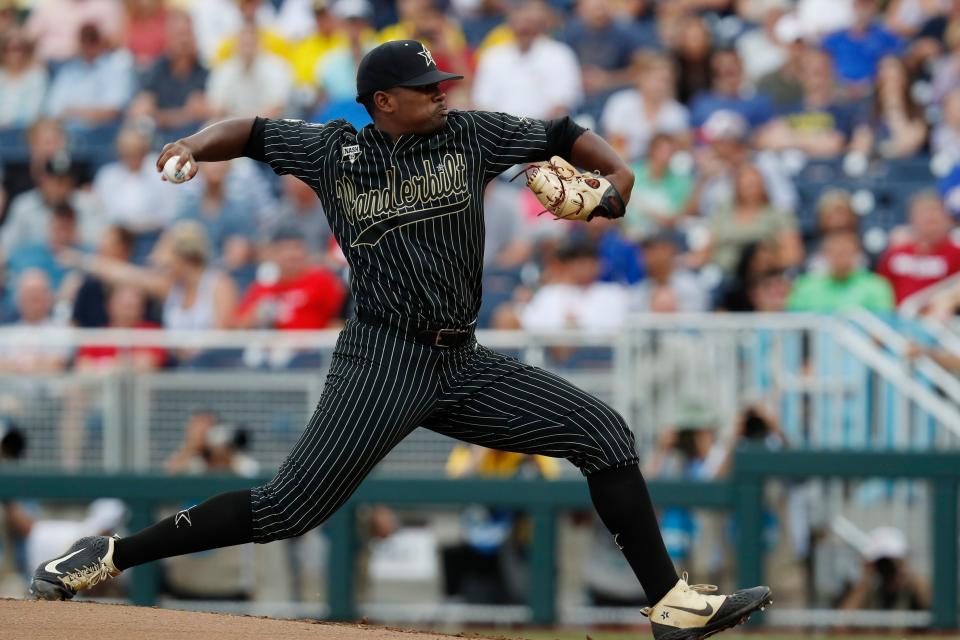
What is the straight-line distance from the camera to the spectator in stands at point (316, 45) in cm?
1277

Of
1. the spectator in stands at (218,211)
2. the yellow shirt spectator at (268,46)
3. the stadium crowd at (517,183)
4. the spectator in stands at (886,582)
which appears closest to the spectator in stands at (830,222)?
the stadium crowd at (517,183)

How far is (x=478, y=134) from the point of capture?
5.15m

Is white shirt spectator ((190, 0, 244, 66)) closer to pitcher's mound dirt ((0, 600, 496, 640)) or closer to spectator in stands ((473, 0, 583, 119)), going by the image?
spectator in stands ((473, 0, 583, 119))

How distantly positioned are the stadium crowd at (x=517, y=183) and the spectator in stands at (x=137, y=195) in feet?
0.06

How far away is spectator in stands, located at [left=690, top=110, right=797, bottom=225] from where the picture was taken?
10.8 meters

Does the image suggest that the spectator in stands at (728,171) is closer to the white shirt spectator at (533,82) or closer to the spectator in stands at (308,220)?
the white shirt spectator at (533,82)

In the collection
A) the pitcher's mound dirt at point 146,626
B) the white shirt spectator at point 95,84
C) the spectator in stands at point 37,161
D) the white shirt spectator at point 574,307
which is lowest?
the pitcher's mound dirt at point 146,626

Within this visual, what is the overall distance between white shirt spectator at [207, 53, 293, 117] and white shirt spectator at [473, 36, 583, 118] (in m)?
1.62

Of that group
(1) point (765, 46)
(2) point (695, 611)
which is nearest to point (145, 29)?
(1) point (765, 46)

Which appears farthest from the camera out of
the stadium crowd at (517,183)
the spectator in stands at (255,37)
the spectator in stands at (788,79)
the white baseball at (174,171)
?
the spectator in stands at (255,37)

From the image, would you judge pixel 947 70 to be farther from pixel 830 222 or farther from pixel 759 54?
pixel 830 222

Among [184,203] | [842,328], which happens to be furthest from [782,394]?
[184,203]

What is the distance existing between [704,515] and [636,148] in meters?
3.63

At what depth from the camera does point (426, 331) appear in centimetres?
504
